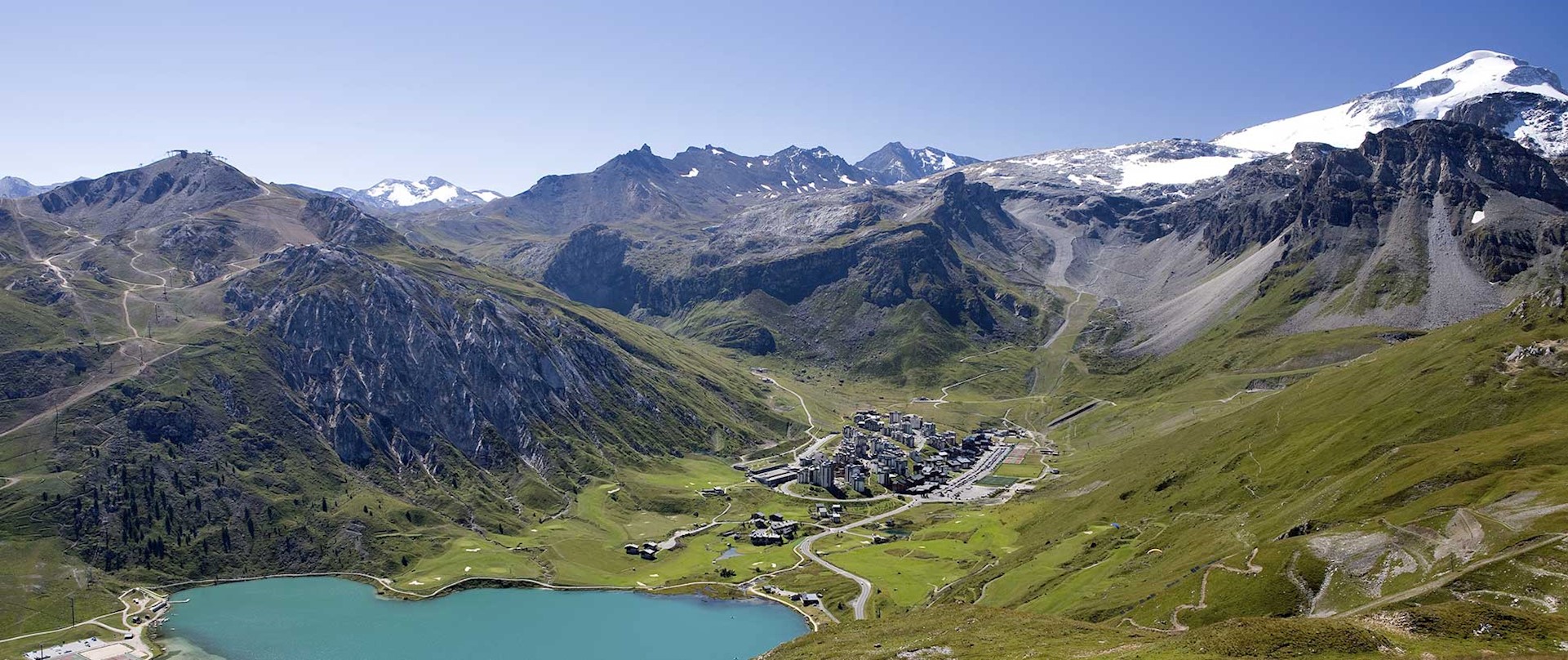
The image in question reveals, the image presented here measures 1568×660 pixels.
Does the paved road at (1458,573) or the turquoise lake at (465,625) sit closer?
the paved road at (1458,573)

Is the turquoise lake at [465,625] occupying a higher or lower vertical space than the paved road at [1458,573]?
lower

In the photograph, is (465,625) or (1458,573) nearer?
(1458,573)

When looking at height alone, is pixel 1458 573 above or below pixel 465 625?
above

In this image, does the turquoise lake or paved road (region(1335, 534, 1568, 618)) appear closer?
paved road (region(1335, 534, 1568, 618))

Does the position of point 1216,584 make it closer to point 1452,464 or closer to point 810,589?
point 1452,464

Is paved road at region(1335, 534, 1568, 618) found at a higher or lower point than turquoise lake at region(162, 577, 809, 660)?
higher

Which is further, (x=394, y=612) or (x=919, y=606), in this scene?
(x=394, y=612)

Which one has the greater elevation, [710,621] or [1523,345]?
[1523,345]

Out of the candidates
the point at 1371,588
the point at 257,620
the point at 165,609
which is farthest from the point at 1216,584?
the point at 165,609
